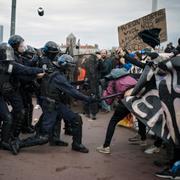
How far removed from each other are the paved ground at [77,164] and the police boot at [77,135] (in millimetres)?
117

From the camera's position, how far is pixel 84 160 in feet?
24.7

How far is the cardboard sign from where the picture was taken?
9414 mm

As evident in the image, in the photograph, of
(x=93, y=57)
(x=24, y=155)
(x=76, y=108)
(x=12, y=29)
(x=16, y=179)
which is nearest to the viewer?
(x=16, y=179)

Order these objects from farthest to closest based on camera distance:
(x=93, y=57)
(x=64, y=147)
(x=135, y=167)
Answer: (x=93, y=57), (x=64, y=147), (x=135, y=167)

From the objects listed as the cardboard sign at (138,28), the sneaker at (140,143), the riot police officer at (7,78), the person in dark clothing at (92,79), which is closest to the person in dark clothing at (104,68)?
the person in dark clothing at (92,79)

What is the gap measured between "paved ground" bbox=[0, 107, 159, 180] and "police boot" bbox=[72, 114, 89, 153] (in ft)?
0.38

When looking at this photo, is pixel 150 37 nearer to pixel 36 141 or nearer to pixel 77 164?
pixel 77 164

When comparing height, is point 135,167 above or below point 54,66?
below

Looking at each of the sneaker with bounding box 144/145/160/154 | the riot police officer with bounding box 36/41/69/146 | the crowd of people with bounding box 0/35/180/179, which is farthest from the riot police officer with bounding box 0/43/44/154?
the sneaker with bounding box 144/145/160/154

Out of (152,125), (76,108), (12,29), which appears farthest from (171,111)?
(12,29)

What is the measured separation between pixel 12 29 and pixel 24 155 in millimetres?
8628

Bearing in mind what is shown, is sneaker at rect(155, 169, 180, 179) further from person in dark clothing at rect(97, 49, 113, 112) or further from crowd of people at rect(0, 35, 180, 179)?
person in dark clothing at rect(97, 49, 113, 112)

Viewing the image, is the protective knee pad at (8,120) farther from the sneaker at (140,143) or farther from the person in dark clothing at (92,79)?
the person in dark clothing at (92,79)

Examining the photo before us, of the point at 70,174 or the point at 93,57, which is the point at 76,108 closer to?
the point at 93,57
